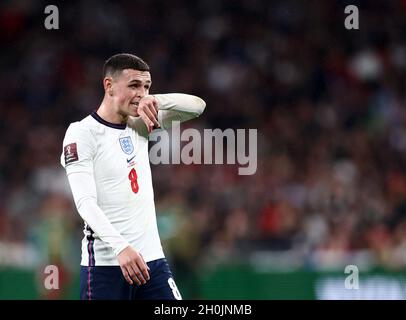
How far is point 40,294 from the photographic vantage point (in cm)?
1109

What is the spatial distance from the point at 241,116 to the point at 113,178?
9.26 metres

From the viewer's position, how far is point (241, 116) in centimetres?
1493

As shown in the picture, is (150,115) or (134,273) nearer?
(134,273)

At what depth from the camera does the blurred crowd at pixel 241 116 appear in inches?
476

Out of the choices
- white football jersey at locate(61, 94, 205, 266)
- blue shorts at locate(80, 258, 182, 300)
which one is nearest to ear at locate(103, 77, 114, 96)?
white football jersey at locate(61, 94, 205, 266)

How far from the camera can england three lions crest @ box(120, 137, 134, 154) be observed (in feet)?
19.1

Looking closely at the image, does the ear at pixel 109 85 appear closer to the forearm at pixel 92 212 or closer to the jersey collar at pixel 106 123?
the jersey collar at pixel 106 123

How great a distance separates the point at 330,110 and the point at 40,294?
5.68 metres

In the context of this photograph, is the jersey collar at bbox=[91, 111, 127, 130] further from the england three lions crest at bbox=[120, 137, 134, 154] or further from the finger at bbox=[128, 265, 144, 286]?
the finger at bbox=[128, 265, 144, 286]

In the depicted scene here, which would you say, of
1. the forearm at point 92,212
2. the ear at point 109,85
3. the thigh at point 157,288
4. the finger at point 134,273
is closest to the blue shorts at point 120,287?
the thigh at point 157,288

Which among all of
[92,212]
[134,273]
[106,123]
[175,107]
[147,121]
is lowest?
[134,273]

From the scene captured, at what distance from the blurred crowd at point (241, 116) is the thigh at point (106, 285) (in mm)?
4948

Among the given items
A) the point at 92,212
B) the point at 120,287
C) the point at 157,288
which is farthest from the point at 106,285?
the point at 92,212

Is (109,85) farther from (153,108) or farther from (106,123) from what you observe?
(153,108)
